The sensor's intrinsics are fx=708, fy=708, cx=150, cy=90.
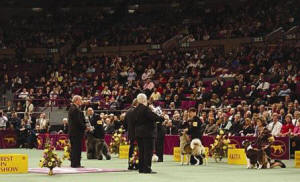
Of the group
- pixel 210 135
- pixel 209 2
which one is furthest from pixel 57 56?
pixel 210 135

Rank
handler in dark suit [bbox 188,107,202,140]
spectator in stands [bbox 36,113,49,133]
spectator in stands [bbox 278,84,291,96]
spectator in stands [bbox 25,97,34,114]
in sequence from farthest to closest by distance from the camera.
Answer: spectator in stands [bbox 25,97,34,114] → spectator in stands [bbox 36,113,49,133] → spectator in stands [bbox 278,84,291,96] → handler in dark suit [bbox 188,107,202,140]

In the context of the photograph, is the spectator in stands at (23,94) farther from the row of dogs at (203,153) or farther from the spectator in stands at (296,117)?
the spectator in stands at (296,117)

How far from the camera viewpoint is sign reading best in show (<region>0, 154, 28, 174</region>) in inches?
628

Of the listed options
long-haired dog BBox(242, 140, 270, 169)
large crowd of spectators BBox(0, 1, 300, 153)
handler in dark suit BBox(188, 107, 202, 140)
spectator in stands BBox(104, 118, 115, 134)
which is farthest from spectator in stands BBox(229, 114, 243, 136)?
spectator in stands BBox(104, 118, 115, 134)

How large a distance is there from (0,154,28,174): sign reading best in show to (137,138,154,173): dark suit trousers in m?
2.67

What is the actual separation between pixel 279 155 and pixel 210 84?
9.55 metres

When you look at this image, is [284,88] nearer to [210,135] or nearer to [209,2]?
[210,135]

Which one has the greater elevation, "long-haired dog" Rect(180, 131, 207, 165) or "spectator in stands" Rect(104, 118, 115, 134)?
"spectator in stands" Rect(104, 118, 115, 134)

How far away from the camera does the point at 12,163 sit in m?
16.0

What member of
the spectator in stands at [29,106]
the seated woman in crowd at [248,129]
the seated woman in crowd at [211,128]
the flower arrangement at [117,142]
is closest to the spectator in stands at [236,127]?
the seated woman in crowd at [248,129]

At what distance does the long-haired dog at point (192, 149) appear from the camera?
1877cm

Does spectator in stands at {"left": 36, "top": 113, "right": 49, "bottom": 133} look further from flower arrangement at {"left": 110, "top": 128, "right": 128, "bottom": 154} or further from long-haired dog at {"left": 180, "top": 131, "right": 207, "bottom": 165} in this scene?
long-haired dog at {"left": 180, "top": 131, "right": 207, "bottom": 165}

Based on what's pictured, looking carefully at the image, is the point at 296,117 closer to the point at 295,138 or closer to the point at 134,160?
the point at 295,138

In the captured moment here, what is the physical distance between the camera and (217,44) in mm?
36906
